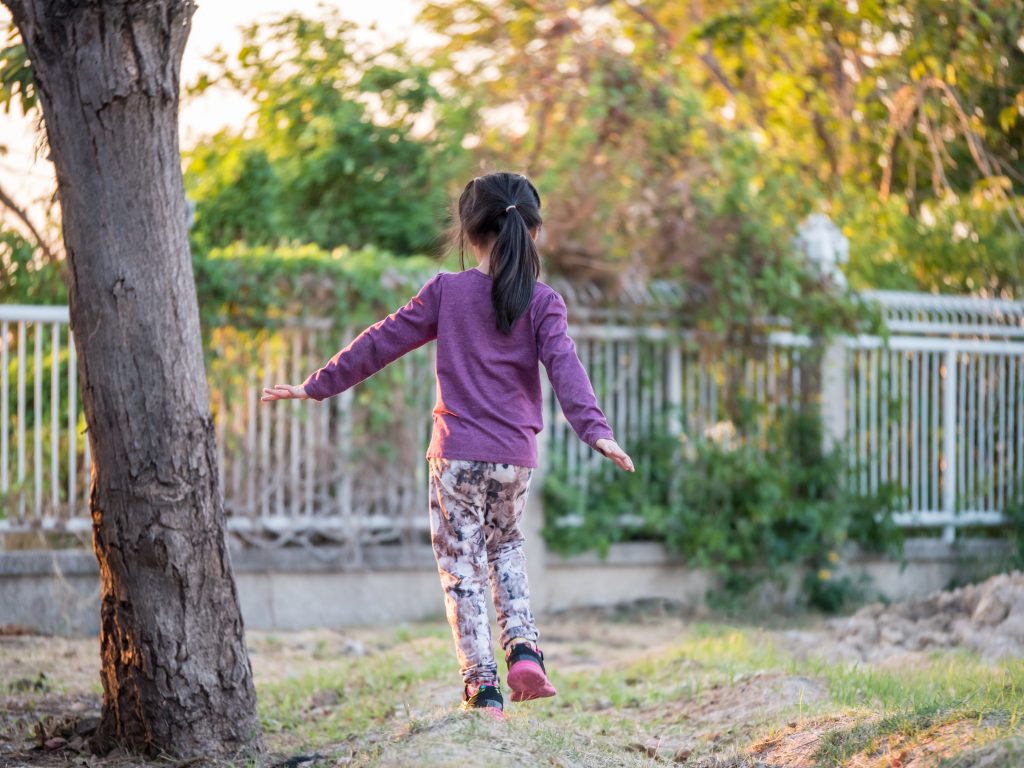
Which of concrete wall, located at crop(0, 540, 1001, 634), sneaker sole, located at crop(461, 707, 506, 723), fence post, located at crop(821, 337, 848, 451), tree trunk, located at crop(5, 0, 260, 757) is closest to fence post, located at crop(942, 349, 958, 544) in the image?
concrete wall, located at crop(0, 540, 1001, 634)

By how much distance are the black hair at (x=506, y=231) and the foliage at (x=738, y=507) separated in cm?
427

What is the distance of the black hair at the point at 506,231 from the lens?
4.04 m

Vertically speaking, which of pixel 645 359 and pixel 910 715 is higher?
pixel 645 359

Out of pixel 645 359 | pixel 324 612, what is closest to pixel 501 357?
pixel 324 612

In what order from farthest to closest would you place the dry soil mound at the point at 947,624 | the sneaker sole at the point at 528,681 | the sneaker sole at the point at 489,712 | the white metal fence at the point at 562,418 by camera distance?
the white metal fence at the point at 562,418, the dry soil mound at the point at 947,624, the sneaker sole at the point at 528,681, the sneaker sole at the point at 489,712

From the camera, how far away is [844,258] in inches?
368

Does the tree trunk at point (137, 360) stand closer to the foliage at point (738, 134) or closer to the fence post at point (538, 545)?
the fence post at point (538, 545)

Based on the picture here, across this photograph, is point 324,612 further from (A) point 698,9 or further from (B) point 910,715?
(A) point 698,9

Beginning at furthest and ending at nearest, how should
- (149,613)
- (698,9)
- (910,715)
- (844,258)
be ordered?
1. (698,9)
2. (844,258)
3. (149,613)
4. (910,715)

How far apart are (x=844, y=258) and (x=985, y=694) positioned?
554cm

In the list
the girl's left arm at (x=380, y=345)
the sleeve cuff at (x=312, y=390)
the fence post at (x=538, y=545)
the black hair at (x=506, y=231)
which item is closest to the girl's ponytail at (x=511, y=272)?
the black hair at (x=506, y=231)

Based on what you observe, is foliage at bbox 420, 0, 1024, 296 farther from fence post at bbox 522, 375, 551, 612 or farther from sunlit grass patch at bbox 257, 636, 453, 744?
sunlit grass patch at bbox 257, 636, 453, 744

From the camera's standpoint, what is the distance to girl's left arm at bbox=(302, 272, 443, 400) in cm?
413

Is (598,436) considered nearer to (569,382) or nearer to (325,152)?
(569,382)
